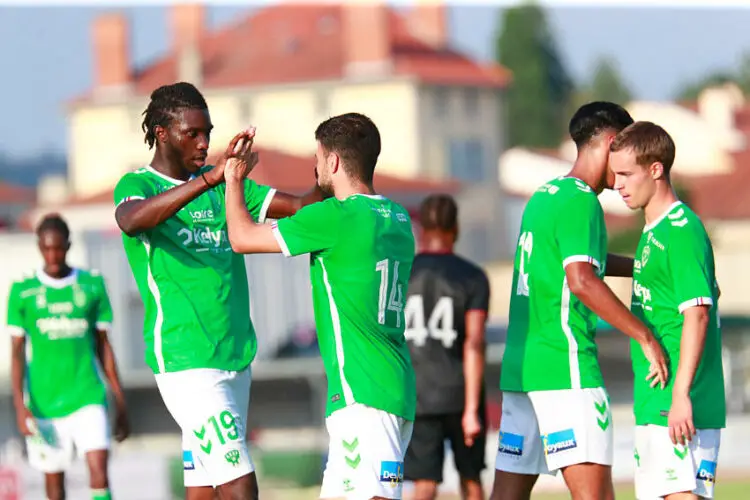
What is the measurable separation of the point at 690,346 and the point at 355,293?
1.45 m

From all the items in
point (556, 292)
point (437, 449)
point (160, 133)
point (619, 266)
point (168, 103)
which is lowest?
point (437, 449)

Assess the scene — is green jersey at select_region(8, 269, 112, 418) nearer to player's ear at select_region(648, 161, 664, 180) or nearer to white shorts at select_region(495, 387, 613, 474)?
white shorts at select_region(495, 387, 613, 474)

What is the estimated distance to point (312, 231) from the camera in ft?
23.1

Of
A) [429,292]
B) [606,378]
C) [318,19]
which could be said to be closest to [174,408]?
[429,292]

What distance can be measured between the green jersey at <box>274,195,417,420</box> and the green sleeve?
864 mm

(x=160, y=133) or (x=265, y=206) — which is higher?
(x=160, y=133)

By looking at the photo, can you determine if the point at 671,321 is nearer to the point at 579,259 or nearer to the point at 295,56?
the point at 579,259

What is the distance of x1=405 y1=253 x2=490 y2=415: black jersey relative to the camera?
10508 millimetres

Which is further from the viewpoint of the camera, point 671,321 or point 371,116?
point 371,116

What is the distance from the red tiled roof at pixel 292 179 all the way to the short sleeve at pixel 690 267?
35230 mm

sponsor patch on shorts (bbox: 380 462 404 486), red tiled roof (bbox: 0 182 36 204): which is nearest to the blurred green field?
sponsor patch on shorts (bbox: 380 462 404 486)

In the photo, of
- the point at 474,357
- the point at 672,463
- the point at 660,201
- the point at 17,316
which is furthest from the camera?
the point at 17,316

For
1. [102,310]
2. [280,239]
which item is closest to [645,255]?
[280,239]

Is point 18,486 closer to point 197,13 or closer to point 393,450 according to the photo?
point 393,450
